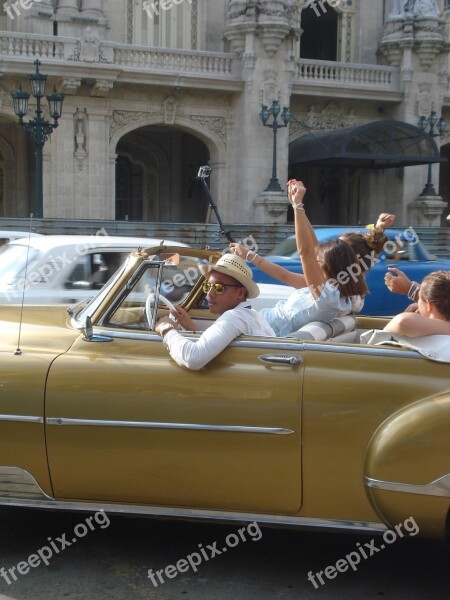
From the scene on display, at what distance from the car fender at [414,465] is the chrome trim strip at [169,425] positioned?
16.9 inches

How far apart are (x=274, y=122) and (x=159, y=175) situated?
21.7 feet

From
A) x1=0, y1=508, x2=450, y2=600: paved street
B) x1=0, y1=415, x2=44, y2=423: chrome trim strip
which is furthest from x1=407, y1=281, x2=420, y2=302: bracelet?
x1=0, y1=415, x2=44, y2=423: chrome trim strip

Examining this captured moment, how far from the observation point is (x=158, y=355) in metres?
3.76

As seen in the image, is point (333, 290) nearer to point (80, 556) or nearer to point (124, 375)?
point (124, 375)

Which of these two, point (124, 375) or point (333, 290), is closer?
point (124, 375)

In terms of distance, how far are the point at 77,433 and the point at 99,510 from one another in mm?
397

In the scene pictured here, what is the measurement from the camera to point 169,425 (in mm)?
3615

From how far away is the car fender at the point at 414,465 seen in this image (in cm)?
340

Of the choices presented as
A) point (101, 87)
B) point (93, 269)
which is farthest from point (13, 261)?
point (101, 87)

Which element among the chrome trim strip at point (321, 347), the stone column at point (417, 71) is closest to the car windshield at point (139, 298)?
the chrome trim strip at point (321, 347)

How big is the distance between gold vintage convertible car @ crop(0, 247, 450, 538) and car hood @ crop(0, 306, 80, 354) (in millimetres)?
68

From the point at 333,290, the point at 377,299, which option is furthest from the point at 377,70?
the point at 333,290

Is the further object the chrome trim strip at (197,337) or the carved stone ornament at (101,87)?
the carved stone ornament at (101,87)

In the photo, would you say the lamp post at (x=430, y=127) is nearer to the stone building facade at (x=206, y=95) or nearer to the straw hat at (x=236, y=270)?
the stone building facade at (x=206, y=95)
